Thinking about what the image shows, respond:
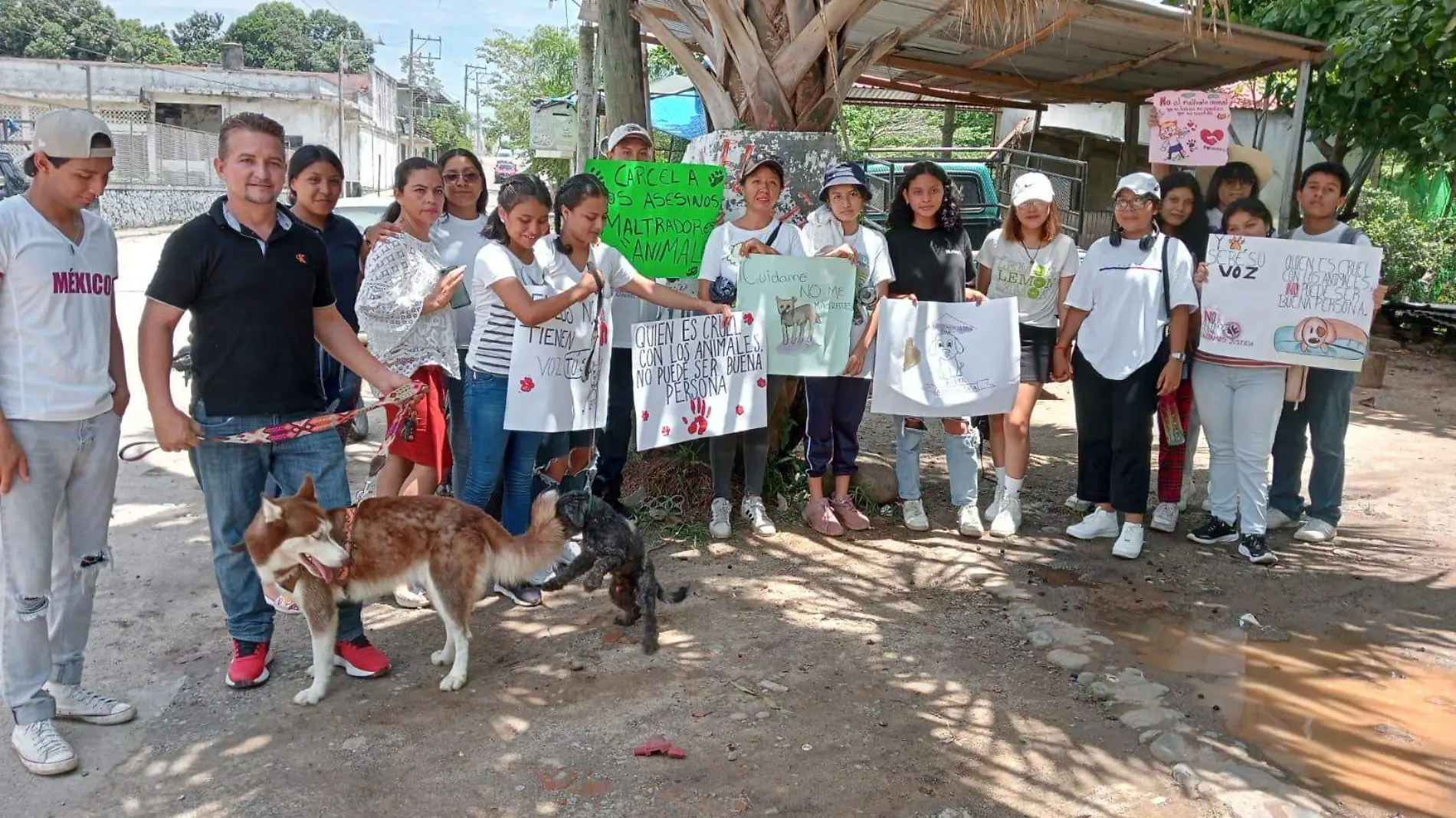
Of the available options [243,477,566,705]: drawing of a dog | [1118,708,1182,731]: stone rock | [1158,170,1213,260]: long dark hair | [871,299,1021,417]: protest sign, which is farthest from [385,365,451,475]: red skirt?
[1158,170,1213,260]: long dark hair

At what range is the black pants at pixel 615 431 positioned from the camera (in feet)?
18.4

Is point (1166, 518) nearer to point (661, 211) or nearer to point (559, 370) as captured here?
point (661, 211)

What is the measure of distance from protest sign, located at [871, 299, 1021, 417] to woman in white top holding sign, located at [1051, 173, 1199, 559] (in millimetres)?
348

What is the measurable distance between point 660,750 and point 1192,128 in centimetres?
666

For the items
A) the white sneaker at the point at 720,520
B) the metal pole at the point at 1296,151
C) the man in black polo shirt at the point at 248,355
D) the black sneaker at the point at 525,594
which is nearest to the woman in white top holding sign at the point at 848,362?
the white sneaker at the point at 720,520

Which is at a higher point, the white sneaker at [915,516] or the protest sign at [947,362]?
the protest sign at [947,362]

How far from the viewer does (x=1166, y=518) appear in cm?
604

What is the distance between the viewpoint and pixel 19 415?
10.9 ft

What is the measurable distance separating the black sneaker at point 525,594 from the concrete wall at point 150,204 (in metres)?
23.7

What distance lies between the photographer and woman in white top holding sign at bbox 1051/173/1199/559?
5.48 metres

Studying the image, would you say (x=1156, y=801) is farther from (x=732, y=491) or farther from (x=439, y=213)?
(x=439, y=213)

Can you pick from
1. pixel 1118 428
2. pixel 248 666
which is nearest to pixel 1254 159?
pixel 1118 428

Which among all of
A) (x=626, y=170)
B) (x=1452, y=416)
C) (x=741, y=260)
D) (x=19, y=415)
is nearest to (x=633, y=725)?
(x=19, y=415)

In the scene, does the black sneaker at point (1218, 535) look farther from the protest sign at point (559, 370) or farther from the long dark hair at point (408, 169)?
the long dark hair at point (408, 169)
